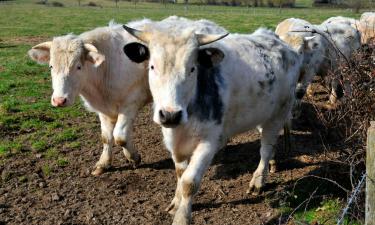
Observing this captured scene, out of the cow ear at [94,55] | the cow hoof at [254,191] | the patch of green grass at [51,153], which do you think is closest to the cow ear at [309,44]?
the cow hoof at [254,191]

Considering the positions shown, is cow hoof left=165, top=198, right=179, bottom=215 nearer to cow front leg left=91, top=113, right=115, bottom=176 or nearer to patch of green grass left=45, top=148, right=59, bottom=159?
cow front leg left=91, top=113, right=115, bottom=176

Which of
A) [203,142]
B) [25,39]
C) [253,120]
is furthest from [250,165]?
[25,39]

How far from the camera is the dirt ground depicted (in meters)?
5.80

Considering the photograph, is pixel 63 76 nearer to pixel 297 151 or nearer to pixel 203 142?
pixel 203 142

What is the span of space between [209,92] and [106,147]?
8.52 feet

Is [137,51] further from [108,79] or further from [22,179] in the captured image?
[22,179]

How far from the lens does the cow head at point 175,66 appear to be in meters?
4.59

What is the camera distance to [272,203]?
20.0 feet

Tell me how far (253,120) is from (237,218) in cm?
123

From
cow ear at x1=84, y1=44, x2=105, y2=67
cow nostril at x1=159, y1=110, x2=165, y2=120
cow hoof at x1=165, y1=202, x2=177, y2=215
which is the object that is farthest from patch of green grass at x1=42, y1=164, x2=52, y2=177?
cow nostril at x1=159, y1=110, x2=165, y2=120

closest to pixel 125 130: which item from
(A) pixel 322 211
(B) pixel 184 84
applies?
(B) pixel 184 84

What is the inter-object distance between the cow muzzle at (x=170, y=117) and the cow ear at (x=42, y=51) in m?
3.17

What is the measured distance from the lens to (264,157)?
21.8 ft

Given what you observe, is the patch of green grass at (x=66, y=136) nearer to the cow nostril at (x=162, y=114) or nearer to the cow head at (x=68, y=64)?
the cow head at (x=68, y=64)
